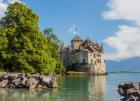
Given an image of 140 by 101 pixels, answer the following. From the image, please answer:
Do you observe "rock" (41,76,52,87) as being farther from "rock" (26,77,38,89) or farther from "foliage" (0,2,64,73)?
"foliage" (0,2,64,73)

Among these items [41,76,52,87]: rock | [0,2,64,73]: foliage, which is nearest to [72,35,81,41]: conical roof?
[0,2,64,73]: foliage

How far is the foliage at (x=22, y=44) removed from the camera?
253 feet

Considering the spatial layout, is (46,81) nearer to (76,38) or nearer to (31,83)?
(31,83)

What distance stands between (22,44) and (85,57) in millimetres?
97324

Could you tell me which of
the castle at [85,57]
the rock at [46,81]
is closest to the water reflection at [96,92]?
the rock at [46,81]

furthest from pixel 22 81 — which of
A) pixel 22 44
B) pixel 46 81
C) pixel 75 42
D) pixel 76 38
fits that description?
pixel 76 38

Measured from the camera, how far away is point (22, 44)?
78062mm

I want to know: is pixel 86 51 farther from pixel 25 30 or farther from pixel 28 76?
pixel 28 76

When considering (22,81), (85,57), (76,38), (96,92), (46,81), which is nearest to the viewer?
(96,92)

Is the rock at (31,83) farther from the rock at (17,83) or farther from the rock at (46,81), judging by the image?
the rock at (46,81)

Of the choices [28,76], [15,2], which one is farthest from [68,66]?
[28,76]

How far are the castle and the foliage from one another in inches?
3521

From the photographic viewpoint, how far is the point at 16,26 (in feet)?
261

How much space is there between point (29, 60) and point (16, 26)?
7.13m
